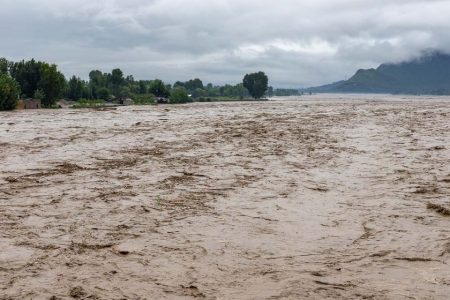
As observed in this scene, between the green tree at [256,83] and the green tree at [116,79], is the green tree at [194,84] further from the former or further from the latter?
the green tree at [116,79]

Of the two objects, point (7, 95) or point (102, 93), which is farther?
point (102, 93)

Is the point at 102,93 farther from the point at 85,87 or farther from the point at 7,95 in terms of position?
the point at 7,95

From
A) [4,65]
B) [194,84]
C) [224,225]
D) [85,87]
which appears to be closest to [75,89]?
[85,87]

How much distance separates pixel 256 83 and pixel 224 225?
12461 cm

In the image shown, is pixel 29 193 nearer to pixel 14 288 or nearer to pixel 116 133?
pixel 14 288

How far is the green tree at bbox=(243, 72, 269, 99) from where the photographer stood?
425ft

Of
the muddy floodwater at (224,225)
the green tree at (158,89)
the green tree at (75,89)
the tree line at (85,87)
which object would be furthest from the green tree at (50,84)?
the muddy floodwater at (224,225)

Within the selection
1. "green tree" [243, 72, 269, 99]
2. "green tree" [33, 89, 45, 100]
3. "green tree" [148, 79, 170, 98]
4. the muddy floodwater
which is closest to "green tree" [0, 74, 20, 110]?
"green tree" [33, 89, 45, 100]

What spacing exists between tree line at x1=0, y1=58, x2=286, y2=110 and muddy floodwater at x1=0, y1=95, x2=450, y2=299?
39876mm

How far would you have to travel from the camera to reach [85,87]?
93188 millimetres

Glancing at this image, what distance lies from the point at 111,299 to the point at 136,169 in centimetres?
660

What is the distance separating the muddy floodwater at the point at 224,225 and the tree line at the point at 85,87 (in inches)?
1570

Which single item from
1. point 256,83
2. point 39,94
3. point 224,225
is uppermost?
point 256,83

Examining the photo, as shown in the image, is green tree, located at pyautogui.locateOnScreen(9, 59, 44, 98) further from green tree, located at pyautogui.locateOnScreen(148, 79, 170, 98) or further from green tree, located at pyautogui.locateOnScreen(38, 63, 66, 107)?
green tree, located at pyautogui.locateOnScreen(148, 79, 170, 98)
